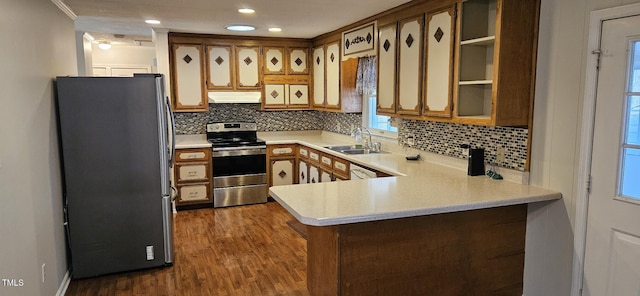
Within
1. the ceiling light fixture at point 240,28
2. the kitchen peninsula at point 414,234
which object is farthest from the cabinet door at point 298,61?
the kitchen peninsula at point 414,234

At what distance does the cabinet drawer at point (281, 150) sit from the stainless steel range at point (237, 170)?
3.4 inches

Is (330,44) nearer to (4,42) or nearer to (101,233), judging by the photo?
(101,233)

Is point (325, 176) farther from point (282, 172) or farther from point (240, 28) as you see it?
point (240, 28)

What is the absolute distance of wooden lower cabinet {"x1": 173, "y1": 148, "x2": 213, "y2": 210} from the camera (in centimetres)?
532

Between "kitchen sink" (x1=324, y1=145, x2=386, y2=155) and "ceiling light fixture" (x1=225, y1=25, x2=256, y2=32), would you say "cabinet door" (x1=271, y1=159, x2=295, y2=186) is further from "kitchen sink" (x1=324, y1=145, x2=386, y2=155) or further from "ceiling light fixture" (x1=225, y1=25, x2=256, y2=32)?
"ceiling light fixture" (x1=225, y1=25, x2=256, y2=32)

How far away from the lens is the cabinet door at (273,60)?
19.3ft

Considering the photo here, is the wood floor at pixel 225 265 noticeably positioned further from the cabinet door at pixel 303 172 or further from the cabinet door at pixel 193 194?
the cabinet door at pixel 303 172

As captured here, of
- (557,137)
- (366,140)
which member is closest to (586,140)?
(557,137)

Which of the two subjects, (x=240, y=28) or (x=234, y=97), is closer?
(x=240, y=28)

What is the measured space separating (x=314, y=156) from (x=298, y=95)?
1.22 metres

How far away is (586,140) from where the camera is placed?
243 centimetres

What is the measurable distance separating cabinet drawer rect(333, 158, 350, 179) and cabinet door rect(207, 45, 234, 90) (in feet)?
6.68

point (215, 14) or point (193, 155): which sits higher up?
point (215, 14)

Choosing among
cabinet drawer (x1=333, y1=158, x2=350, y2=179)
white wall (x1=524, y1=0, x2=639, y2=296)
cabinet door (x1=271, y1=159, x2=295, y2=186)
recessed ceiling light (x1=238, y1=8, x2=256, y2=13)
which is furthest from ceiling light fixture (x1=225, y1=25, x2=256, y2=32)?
white wall (x1=524, y1=0, x2=639, y2=296)
